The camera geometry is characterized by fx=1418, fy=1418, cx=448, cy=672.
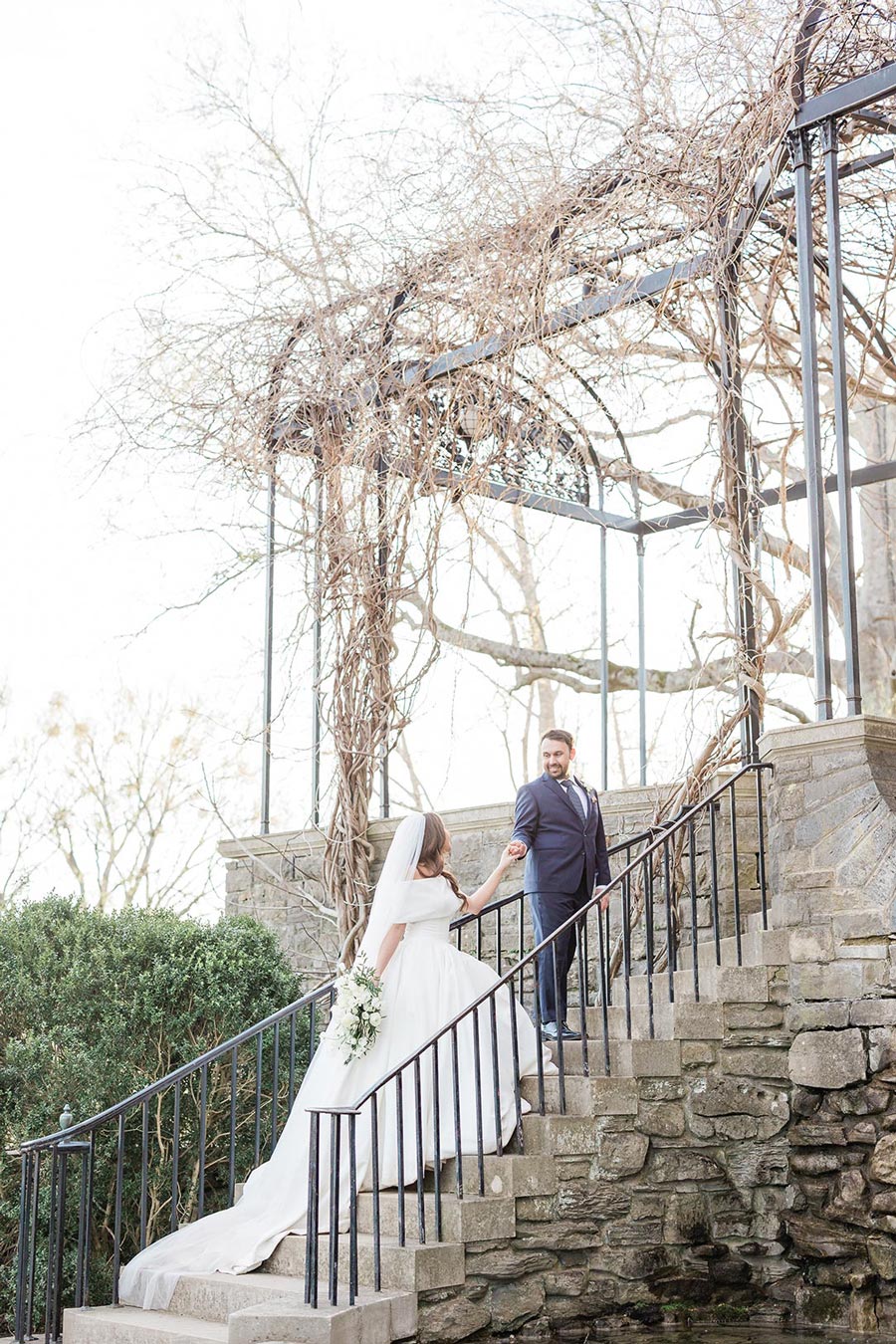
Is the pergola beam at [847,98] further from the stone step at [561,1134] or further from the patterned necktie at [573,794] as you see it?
the stone step at [561,1134]

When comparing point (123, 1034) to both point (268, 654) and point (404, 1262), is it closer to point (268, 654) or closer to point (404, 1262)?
point (404, 1262)

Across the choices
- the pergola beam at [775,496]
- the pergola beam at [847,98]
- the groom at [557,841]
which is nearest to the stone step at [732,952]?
the groom at [557,841]

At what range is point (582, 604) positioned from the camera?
14.1m

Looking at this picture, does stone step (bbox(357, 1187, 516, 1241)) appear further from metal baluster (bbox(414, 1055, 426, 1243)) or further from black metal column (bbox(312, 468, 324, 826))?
black metal column (bbox(312, 468, 324, 826))

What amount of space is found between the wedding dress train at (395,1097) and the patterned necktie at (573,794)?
819 mm

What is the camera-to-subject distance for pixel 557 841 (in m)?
6.36

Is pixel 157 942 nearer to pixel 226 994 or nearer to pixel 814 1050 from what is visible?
pixel 226 994

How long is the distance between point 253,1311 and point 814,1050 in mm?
2359

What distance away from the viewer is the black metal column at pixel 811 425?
580 centimetres

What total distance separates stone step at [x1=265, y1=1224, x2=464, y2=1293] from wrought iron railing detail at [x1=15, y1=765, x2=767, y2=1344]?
0.14 feet

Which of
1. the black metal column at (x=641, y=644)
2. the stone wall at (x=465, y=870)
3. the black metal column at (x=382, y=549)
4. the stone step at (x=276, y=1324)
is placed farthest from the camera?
the black metal column at (x=641, y=644)

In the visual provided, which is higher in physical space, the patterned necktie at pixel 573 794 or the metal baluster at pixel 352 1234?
the patterned necktie at pixel 573 794

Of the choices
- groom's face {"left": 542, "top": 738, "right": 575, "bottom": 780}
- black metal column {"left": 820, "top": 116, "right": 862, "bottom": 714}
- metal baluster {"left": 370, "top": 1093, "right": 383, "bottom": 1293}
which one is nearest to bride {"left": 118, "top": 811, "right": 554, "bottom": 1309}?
metal baluster {"left": 370, "top": 1093, "right": 383, "bottom": 1293}

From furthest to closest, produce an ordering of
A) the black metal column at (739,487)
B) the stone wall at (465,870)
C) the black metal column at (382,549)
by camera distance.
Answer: the black metal column at (382,549)
the stone wall at (465,870)
the black metal column at (739,487)
